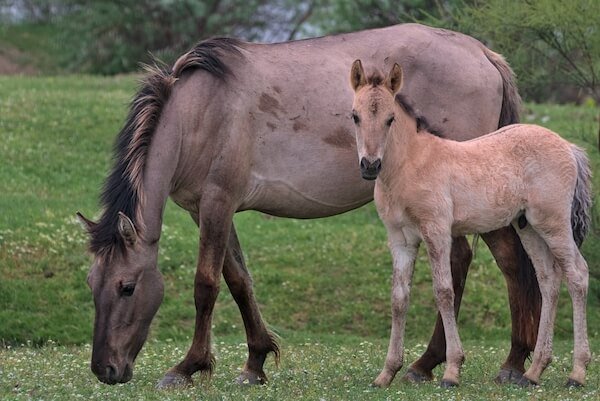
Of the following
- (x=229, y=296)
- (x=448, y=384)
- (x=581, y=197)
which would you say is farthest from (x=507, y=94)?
(x=229, y=296)

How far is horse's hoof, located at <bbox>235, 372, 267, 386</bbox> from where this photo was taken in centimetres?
936

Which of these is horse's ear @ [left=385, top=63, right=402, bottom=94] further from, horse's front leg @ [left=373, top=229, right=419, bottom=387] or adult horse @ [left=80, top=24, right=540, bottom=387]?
adult horse @ [left=80, top=24, right=540, bottom=387]

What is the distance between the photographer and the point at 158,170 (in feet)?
29.5

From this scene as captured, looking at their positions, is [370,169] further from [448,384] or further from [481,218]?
[448,384]

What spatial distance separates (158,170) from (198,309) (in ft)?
3.57

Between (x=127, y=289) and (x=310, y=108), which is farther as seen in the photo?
(x=310, y=108)

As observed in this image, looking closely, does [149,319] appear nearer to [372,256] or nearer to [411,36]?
[411,36]

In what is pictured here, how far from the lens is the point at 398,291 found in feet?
28.4

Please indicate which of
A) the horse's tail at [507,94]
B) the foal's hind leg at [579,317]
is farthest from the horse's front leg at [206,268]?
the horse's tail at [507,94]

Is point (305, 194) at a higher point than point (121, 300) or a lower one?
higher

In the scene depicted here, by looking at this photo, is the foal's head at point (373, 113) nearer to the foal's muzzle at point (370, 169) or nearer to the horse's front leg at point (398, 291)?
the foal's muzzle at point (370, 169)

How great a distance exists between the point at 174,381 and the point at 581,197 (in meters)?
3.31

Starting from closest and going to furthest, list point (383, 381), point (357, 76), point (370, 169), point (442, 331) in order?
point (370, 169) → point (357, 76) → point (383, 381) → point (442, 331)

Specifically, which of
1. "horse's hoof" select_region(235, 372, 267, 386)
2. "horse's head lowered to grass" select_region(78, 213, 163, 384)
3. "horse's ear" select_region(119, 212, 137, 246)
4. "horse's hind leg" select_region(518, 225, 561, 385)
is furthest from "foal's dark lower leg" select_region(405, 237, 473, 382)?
"horse's ear" select_region(119, 212, 137, 246)
